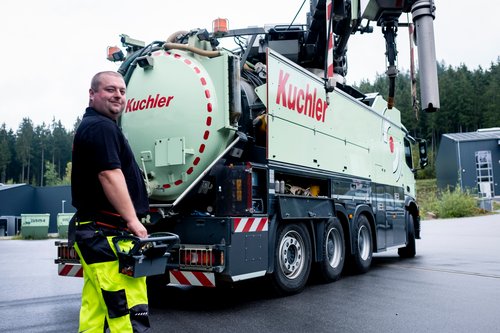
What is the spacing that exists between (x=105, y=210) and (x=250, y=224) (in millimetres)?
2834

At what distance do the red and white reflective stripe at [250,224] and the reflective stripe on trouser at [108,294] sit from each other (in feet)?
8.40

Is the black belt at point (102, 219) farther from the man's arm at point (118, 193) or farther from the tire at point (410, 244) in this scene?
the tire at point (410, 244)

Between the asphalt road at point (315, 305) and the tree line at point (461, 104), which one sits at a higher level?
the tree line at point (461, 104)

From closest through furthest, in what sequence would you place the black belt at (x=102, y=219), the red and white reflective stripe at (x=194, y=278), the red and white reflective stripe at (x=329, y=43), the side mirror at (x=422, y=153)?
1. the black belt at (x=102, y=219)
2. the red and white reflective stripe at (x=194, y=278)
3. the red and white reflective stripe at (x=329, y=43)
4. the side mirror at (x=422, y=153)

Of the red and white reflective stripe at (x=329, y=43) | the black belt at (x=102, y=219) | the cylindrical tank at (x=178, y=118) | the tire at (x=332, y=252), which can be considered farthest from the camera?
the tire at (x=332, y=252)

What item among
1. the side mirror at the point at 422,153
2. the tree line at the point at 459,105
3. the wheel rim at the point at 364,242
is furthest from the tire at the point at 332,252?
the tree line at the point at 459,105

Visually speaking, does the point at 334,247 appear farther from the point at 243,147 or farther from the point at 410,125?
the point at 410,125

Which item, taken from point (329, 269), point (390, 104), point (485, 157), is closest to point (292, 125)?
point (390, 104)

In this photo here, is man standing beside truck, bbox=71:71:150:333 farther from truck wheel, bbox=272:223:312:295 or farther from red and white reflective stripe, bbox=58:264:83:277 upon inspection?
truck wheel, bbox=272:223:312:295

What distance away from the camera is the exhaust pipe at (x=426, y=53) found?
5355 mm

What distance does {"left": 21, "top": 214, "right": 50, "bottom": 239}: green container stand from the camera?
25.7m

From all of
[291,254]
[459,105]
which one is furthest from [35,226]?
[459,105]

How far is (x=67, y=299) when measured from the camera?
6.43 metres

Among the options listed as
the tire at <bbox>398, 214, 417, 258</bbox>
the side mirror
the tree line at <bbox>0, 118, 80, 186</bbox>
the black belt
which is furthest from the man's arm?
the tree line at <bbox>0, 118, 80, 186</bbox>
